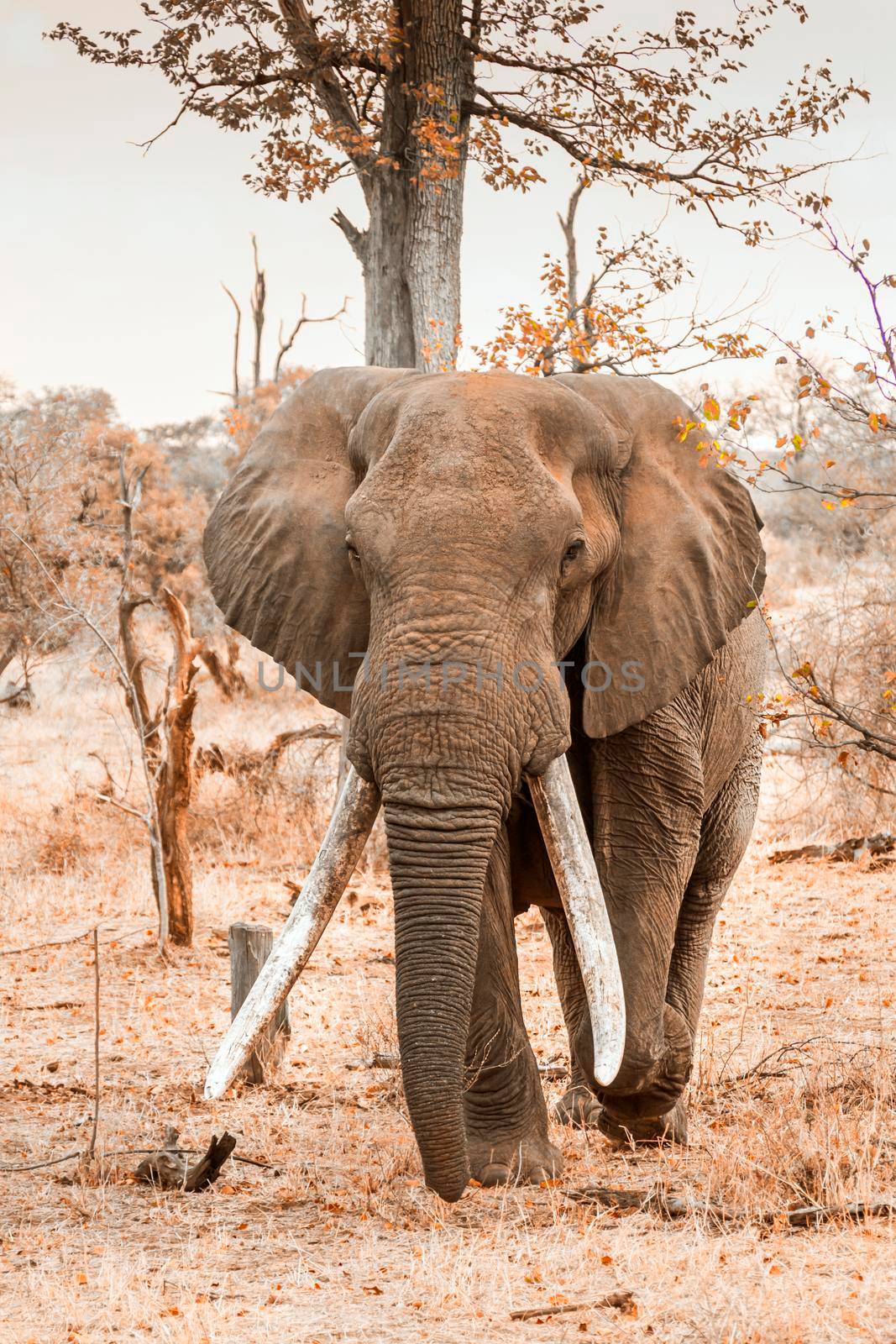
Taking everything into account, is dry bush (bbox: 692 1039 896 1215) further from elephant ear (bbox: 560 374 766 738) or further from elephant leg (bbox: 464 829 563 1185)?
elephant ear (bbox: 560 374 766 738)

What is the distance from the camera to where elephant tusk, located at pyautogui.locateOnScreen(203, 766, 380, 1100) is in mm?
4801

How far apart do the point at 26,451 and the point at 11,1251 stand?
15.7 metres

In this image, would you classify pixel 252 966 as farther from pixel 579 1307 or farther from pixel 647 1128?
pixel 579 1307

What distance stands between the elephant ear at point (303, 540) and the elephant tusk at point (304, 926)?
58 centimetres

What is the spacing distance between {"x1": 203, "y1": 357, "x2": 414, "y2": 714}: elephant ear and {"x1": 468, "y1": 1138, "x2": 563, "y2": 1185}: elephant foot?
168cm

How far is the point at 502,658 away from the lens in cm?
471

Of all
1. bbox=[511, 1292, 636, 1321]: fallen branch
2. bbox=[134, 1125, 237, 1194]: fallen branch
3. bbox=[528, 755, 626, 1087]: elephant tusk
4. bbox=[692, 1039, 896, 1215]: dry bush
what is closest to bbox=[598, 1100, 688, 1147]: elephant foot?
bbox=[692, 1039, 896, 1215]: dry bush

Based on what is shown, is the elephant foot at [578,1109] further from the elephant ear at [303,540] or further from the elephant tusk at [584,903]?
the elephant ear at [303,540]

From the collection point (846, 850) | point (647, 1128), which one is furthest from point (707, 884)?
point (846, 850)

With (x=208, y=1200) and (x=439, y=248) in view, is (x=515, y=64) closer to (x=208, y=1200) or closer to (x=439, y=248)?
(x=439, y=248)

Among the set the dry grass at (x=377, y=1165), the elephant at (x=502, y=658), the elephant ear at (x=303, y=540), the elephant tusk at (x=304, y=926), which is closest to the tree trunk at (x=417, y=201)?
the dry grass at (x=377, y=1165)

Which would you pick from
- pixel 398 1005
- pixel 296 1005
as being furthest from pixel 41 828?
pixel 398 1005

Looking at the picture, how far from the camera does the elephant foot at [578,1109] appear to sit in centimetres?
670

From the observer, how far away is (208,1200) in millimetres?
5488
